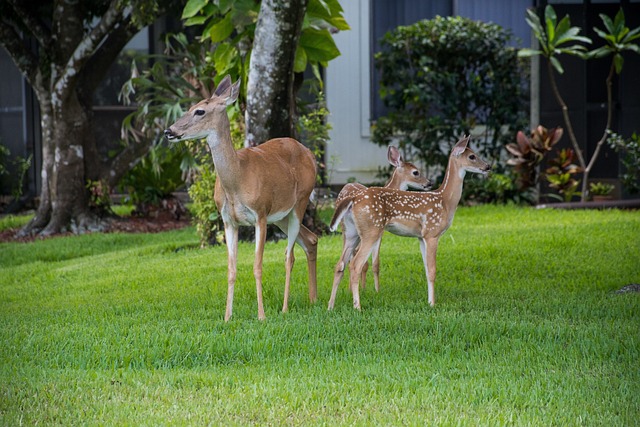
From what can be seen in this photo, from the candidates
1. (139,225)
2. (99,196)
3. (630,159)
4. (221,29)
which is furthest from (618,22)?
(99,196)

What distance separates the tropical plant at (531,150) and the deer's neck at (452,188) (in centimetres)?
757

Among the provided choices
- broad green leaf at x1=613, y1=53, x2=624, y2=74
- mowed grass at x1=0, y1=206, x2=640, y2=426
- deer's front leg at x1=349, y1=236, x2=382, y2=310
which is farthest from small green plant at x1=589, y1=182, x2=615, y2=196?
deer's front leg at x1=349, y1=236, x2=382, y2=310

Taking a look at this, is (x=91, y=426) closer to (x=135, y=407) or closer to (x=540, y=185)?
(x=135, y=407)

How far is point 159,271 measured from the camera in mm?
10203

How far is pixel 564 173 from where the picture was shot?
15.1m

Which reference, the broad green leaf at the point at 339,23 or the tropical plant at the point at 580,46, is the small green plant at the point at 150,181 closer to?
the broad green leaf at the point at 339,23

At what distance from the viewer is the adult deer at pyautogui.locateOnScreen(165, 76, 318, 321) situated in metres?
6.80

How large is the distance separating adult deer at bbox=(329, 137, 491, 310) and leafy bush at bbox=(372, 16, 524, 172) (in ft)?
28.2

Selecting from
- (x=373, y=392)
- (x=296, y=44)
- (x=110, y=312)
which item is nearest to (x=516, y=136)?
(x=296, y=44)

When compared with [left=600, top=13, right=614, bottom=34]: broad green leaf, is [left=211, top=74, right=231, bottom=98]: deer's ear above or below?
below

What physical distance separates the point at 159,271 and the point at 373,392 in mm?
5292

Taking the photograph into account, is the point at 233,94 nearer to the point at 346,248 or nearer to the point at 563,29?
the point at 346,248

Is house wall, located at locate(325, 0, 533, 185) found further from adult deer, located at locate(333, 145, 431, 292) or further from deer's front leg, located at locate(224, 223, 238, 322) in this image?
deer's front leg, located at locate(224, 223, 238, 322)

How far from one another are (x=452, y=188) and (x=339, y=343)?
1.80 metres
